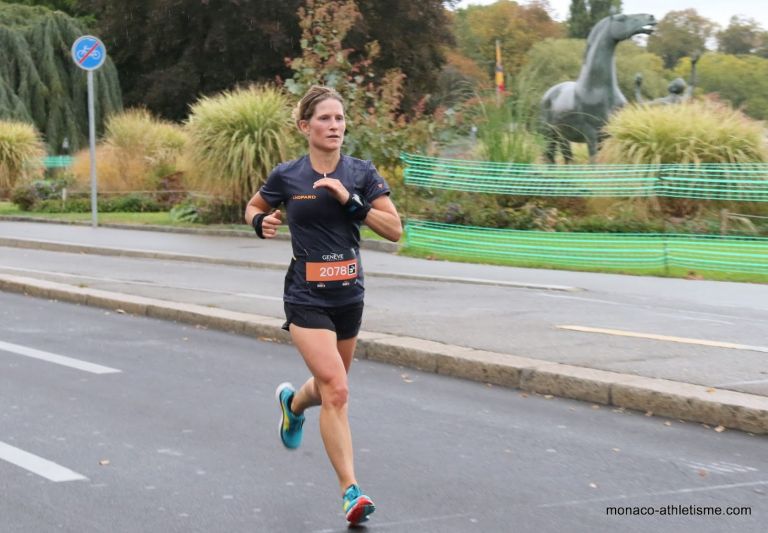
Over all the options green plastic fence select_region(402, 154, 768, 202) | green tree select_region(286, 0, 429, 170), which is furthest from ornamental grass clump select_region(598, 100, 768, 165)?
green tree select_region(286, 0, 429, 170)

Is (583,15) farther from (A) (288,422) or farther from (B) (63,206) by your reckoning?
(A) (288,422)

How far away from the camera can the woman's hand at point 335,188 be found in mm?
4992

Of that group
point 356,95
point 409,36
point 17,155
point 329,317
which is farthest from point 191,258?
point 409,36

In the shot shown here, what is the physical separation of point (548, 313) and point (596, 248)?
19.3 ft

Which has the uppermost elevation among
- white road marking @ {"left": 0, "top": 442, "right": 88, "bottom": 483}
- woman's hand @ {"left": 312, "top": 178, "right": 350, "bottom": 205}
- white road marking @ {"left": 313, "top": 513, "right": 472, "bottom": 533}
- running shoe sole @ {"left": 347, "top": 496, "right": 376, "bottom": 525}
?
woman's hand @ {"left": 312, "top": 178, "right": 350, "bottom": 205}

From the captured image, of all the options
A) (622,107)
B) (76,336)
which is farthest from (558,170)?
(76,336)

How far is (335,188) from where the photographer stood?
499 centimetres

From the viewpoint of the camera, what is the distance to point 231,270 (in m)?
16.0

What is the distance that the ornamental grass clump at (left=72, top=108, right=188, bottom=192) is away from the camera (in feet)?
97.9

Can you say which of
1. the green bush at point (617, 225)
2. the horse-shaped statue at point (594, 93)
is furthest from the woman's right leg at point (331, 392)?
Result: the horse-shaped statue at point (594, 93)

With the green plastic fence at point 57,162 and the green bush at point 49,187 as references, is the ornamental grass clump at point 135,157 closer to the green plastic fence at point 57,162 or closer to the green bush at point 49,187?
the green bush at point 49,187

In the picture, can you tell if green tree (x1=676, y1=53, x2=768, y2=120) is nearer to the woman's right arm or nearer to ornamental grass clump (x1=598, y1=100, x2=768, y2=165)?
ornamental grass clump (x1=598, y1=100, x2=768, y2=165)

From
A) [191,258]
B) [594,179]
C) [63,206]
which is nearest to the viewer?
[191,258]

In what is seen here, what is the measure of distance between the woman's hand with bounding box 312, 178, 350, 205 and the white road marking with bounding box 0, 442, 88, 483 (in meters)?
1.85
